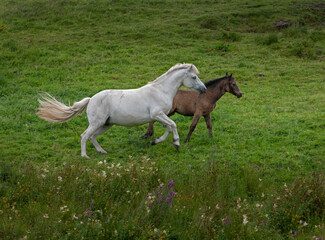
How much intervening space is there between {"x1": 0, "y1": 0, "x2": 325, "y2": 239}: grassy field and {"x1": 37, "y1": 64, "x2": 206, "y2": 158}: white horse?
0.71 metres

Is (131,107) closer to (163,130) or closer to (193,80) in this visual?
(193,80)

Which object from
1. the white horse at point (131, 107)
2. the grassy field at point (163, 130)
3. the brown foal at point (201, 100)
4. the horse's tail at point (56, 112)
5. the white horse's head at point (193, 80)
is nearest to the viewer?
the grassy field at point (163, 130)

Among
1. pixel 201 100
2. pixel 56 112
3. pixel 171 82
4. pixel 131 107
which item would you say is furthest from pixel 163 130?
pixel 56 112

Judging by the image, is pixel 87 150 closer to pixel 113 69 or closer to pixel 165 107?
pixel 165 107

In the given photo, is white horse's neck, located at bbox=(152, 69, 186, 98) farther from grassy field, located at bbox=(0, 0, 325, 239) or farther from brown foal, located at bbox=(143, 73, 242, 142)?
grassy field, located at bbox=(0, 0, 325, 239)

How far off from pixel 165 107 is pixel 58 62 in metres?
10.8

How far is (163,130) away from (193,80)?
2.32m

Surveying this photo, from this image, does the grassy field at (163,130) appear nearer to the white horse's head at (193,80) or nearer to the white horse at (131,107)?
the white horse at (131,107)

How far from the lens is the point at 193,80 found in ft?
29.9

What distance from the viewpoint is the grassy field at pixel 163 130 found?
5.49 m

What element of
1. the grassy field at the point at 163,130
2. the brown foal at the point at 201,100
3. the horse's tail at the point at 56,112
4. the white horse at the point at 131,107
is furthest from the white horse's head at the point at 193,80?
the horse's tail at the point at 56,112

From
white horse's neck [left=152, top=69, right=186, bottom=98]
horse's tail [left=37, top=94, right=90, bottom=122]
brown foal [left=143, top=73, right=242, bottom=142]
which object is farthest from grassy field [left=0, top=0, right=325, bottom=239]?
white horse's neck [left=152, top=69, right=186, bottom=98]

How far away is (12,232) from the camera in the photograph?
15.9 ft

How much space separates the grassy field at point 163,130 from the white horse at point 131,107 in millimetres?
707
